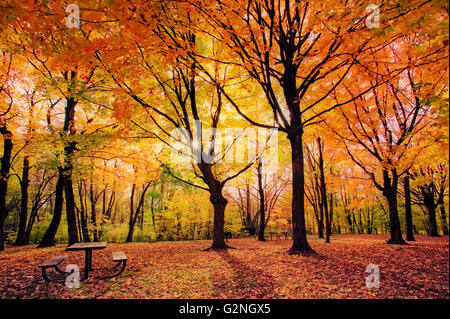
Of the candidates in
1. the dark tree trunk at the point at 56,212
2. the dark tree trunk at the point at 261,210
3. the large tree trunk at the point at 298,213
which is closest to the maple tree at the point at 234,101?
the large tree trunk at the point at 298,213

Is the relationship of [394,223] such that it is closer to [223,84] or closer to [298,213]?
[298,213]

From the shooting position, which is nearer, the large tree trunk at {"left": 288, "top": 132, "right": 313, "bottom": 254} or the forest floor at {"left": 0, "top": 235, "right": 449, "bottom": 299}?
the forest floor at {"left": 0, "top": 235, "right": 449, "bottom": 299}

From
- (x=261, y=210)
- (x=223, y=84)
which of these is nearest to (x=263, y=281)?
(x=223, y=84)

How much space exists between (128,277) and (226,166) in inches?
277

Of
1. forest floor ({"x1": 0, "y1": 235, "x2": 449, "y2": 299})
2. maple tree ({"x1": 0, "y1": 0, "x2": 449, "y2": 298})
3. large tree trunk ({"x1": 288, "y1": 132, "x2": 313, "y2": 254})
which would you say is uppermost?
maple tree ({"x1": 0, "y1": 0, "x2": 449, "y2": 298})

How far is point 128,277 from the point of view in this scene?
17.3 feet

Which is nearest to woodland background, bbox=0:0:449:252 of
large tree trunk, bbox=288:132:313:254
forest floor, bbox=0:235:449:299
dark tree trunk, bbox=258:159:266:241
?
large tree trunk, bbox=288:132:313:254

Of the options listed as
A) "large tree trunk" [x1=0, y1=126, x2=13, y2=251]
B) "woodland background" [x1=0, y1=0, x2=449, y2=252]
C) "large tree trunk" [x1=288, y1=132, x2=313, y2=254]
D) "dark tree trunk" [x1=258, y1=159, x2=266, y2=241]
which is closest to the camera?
"woodland background" [x1=0, y1=0, x2=449, y2=252]

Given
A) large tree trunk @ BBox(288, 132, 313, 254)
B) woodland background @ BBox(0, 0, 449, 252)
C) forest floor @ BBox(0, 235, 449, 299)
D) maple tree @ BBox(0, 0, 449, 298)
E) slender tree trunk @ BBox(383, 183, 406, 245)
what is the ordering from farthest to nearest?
slender tree trunk @ BBox(383, 183, 406, 245), large tree trunk @ BBox(288, 132, 313, 254), woodland background @ BBox(0, 0, 449, 252), maple tree @ BBox(0, 0, 449, 298), forest floor @ BBox(0, 235, 449, 299)

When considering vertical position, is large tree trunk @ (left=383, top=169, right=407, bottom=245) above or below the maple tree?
below

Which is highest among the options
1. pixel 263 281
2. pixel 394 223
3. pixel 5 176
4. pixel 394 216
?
pixel 5 176

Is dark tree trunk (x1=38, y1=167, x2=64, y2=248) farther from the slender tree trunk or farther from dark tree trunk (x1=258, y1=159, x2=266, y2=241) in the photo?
the slender tree trunk
